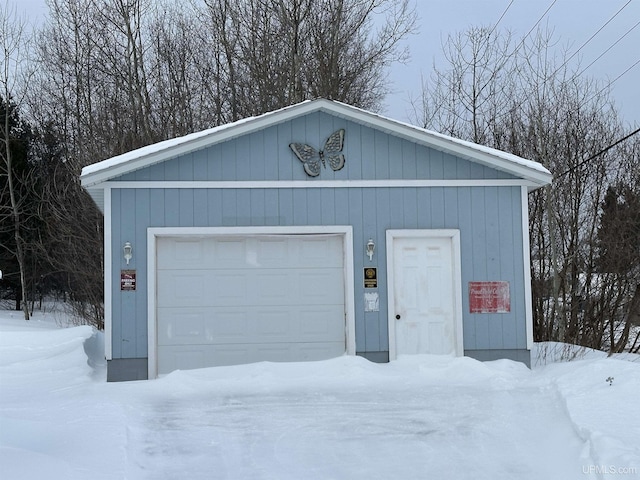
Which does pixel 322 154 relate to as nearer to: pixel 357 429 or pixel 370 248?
pixel 370 248

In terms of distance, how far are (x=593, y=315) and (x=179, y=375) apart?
11.4 metres

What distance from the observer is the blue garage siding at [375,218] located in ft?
34.9

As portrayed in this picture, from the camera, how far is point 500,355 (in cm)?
1091

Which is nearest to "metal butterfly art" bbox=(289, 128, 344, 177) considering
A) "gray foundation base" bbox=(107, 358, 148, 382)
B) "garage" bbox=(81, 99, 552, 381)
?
"garage" bbox=(81, 99, 552, 381)

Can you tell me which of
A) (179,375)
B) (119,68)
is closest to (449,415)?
(179,375)

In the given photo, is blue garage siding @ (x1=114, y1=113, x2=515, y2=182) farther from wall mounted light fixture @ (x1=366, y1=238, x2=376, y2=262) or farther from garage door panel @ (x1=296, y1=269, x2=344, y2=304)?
garage door panel @ (x1=296, y1=269, x2=344, y2=304)

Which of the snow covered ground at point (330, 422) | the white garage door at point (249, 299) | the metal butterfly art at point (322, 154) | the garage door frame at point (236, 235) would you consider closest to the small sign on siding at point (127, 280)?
the garage door frame at point (236, 235)

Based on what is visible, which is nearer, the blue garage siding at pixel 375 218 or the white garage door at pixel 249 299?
the blue garage siding at pixel 375 218

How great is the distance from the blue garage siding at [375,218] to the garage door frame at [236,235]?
3.1 inches

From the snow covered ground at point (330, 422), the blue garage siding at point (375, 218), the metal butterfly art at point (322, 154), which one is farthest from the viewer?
the metal butterfly art at point (322, 154)

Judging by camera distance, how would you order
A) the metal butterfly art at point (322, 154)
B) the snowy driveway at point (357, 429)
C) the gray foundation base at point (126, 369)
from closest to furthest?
the snowy driveway at point (357, 429) < the gray foundation base at point (126, 369) < the metal butterfly art at point (322, 154)

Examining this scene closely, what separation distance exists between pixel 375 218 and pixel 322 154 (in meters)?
1.26

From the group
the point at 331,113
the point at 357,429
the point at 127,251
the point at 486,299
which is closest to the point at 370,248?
the point at 486,299

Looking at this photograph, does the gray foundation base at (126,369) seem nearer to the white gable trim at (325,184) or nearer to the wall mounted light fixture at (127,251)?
the wall mounted light fixture at (127,251)
